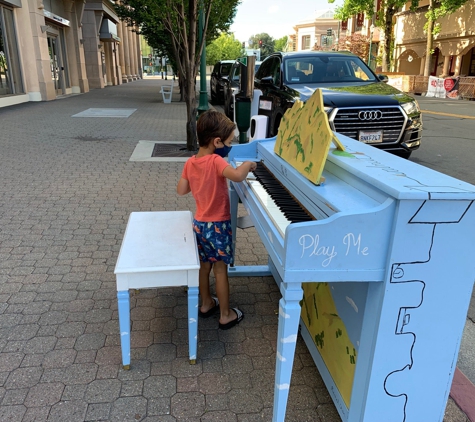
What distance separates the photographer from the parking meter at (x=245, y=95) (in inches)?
270

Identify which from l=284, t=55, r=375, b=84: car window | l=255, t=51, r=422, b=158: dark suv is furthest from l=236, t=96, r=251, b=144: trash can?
l=284, t=55, r=375, b=84: car window

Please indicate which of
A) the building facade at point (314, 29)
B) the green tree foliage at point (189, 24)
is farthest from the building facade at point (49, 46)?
the building facade at point (314, 29)

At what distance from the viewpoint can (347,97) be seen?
694 centimetres

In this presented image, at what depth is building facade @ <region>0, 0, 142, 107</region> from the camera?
1608cm

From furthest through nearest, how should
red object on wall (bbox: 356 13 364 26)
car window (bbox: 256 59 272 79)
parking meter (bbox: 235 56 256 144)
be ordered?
red object on wall (bbox: 356 13 364 26)
car window (bbox: 256 59 272 79)
parking meter (bbox: 235 56 256 144)

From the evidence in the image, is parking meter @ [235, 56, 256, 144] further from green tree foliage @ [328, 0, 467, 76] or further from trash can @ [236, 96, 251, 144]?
green tree foliage @ [328, 0, 467, 76]

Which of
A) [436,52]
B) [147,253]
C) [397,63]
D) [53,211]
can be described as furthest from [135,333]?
[397,63]

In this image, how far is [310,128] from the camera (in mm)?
2309

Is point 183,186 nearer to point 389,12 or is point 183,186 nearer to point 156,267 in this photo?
point 156,267

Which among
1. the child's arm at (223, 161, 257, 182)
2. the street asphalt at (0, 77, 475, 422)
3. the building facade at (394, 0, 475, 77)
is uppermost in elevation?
the building facade at (394, 0, 475, 77)

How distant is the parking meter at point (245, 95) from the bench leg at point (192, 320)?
16.5ft

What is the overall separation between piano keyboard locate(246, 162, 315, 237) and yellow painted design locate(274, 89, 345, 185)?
0.57ft

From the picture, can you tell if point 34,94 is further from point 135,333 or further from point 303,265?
point 303,265

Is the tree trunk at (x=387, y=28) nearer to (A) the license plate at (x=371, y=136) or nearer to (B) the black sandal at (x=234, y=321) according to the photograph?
(A) the license plate at (x=371, y=136)
